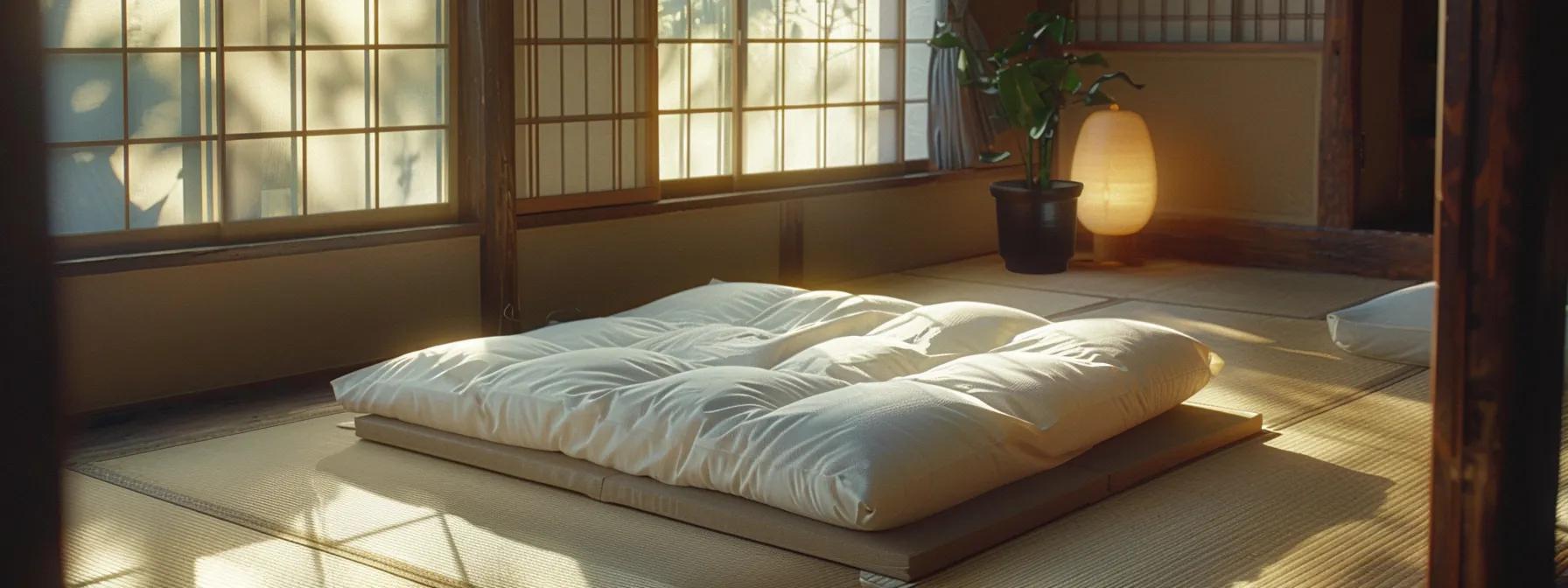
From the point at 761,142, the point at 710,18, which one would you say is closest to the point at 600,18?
the point at 710,18

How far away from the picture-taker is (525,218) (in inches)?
203

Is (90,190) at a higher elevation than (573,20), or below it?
below

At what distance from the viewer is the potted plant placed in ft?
21.9

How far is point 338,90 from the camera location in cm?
466

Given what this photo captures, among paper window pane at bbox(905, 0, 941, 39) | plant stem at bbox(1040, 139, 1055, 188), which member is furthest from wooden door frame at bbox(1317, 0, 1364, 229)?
paper window pane at bbox(905, 0, 941, 39)

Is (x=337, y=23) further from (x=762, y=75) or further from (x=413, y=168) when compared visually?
(x=762, y=75)

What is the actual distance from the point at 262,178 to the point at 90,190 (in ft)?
1.72

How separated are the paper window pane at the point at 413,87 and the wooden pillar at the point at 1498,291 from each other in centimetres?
335

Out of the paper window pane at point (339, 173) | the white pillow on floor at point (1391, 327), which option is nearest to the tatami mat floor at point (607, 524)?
the white pillow on floor at point (1391, 327)

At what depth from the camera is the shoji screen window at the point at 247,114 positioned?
4070mm

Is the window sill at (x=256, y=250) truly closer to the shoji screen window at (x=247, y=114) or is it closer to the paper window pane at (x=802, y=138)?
the shoji screen window at (x=247, y=114)

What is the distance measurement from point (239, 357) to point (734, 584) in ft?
7.32

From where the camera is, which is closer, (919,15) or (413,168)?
(413,168)

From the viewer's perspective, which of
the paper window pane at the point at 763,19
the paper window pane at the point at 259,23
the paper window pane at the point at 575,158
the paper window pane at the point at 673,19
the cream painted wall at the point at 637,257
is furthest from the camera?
the paper window pane at the point at 763,19
